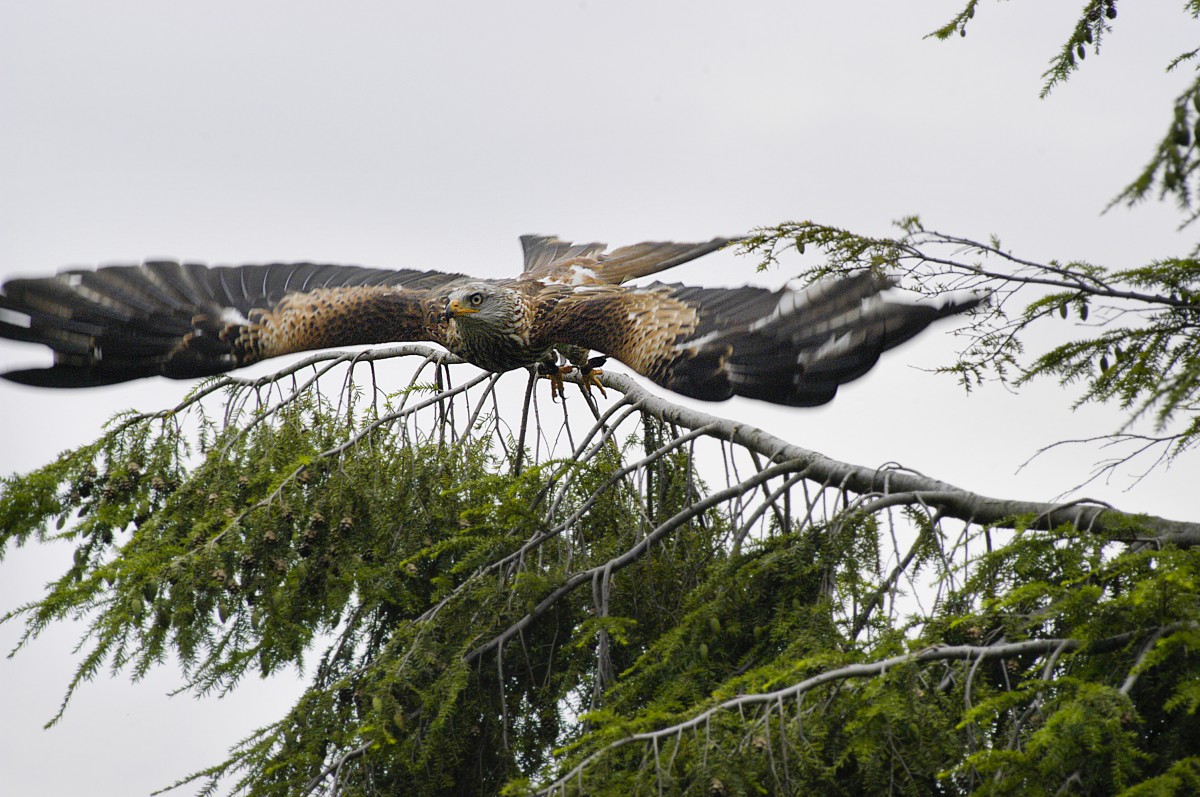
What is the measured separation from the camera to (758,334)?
5199mm

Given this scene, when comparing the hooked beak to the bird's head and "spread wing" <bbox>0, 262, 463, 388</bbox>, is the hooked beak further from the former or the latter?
"spread wing" <bbox>0, 262, 463, 388</bbox>

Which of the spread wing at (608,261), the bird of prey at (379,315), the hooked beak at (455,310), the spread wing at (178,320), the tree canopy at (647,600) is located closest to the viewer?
the tree canopy at (647,600)

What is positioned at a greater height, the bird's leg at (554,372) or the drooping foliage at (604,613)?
the bird's leg at (554,372)

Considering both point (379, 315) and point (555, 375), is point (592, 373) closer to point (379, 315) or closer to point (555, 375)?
point (555, 375)

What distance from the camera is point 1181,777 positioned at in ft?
8.97

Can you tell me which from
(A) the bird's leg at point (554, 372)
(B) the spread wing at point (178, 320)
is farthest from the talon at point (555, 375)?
(B) the spread wing at point (178, 320)

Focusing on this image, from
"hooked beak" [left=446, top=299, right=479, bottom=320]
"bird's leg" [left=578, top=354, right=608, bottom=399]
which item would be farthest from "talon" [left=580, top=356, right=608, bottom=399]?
"hooked beak" [left=446, top=299, right=479, bottom=320]

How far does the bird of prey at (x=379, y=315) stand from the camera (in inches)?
Result: 219

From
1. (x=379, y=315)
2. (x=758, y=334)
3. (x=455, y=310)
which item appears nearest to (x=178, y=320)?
(x=379, y=315)

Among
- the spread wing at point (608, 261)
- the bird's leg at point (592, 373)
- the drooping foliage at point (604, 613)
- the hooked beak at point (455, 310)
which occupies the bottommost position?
the drooping foliage at point (604, 613)

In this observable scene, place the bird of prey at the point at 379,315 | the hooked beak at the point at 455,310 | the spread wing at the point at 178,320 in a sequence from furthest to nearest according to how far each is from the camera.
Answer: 1. the hooked beak at the point at 455,310
2. the spread wing at the point at 178,320
3. the bird of prey at the point at 379,315

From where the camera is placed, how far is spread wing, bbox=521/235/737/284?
23.2ft

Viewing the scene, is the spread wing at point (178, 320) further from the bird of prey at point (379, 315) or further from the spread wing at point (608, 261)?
the spread wing at point (608, 261)

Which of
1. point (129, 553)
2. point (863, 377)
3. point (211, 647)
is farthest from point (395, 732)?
point (863, 377)
